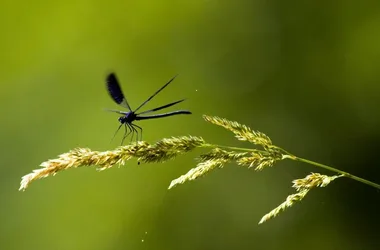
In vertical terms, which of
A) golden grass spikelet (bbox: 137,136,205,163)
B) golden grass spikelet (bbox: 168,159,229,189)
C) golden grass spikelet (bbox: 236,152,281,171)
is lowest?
golden grass spikelet (bbox: 236,152,281,171)

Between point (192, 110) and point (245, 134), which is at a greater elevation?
point (192, 110)

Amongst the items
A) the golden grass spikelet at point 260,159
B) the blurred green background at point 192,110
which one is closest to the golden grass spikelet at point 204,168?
the golden grass spikelet at point 260,159

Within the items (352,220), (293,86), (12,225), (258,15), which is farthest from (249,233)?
(12,225)

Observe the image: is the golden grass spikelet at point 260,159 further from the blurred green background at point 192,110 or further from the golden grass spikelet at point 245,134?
the blurred green background at point 192,110

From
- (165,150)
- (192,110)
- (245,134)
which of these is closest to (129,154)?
(165,150)

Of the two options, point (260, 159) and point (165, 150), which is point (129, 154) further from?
point (260, 159)

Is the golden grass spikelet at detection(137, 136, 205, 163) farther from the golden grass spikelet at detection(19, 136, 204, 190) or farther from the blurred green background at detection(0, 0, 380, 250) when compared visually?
the blurred green background at detection(0, 0, 380, 250)

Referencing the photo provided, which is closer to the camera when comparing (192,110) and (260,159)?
(260,159)

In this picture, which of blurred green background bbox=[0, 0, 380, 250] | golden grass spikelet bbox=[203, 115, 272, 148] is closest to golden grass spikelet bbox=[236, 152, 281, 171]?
golden grass spikelet bbox=[203, 115, 272, 148]
